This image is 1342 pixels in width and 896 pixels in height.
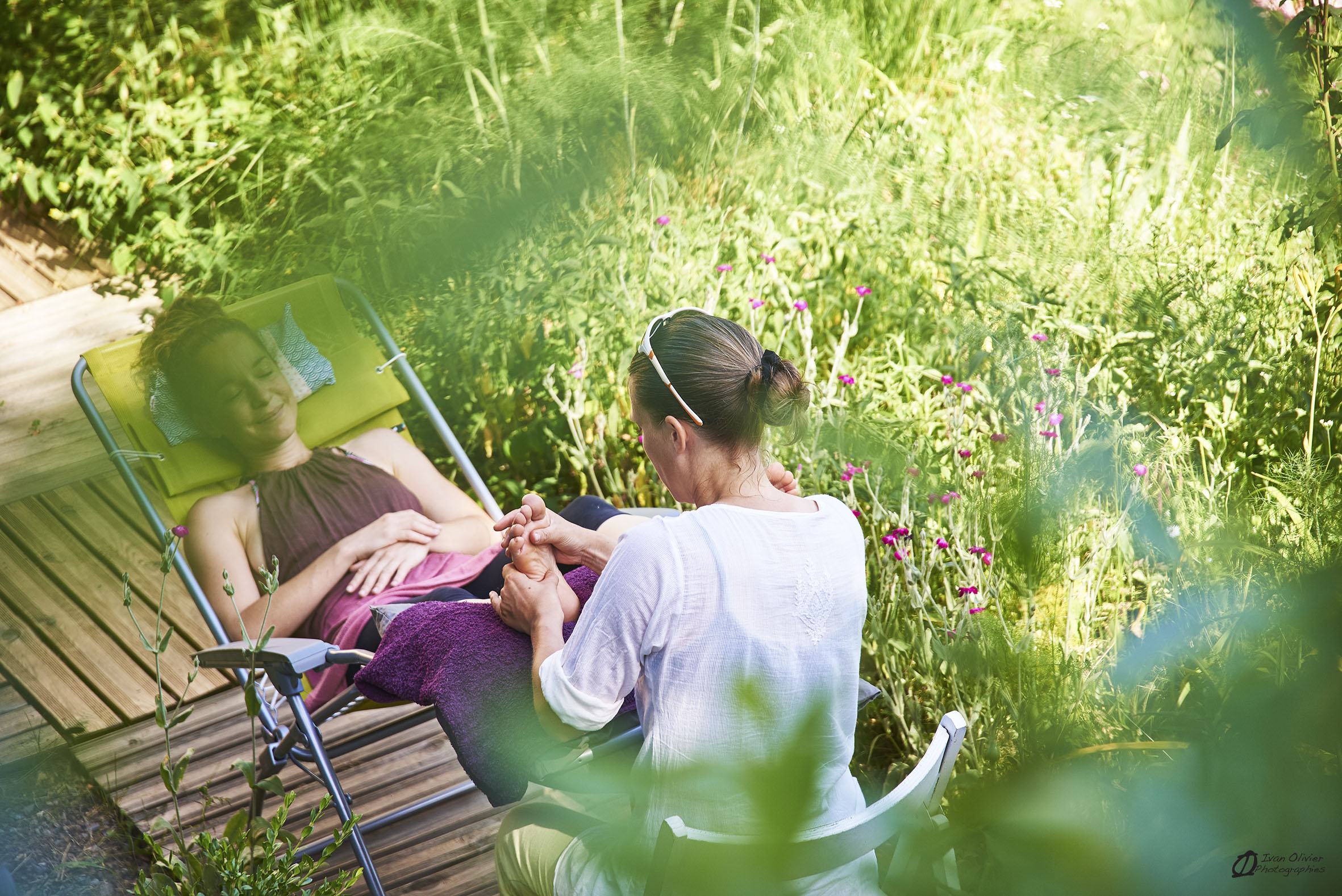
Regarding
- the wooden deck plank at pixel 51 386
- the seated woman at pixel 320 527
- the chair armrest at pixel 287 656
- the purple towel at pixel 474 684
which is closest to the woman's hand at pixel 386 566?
the seated woman at pixel 320 527

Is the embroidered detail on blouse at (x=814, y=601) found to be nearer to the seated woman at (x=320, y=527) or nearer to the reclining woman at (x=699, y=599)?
the reclining woman at (x=699, y=599)

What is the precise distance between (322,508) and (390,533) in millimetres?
204

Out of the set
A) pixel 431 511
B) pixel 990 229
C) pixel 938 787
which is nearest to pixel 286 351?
pixel 431 511

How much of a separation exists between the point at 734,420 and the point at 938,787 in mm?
578

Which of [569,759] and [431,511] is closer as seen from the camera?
[569,759]

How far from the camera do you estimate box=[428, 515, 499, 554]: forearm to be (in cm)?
263

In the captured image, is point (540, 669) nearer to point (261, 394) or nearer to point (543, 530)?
point (543, 530)

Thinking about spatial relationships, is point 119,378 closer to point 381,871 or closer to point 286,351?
point 286,351

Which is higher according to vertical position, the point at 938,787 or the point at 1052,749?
the point at 1052,749

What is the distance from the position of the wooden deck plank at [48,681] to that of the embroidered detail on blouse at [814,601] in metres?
2.41

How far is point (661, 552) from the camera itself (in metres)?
1.32

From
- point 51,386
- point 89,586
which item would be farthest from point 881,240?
point 51,386

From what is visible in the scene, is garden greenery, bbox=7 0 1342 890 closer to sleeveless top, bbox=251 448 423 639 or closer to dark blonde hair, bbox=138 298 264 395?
dark blonde hair, bbox=138 298 264 395

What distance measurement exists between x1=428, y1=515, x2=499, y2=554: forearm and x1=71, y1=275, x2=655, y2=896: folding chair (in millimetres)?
69
